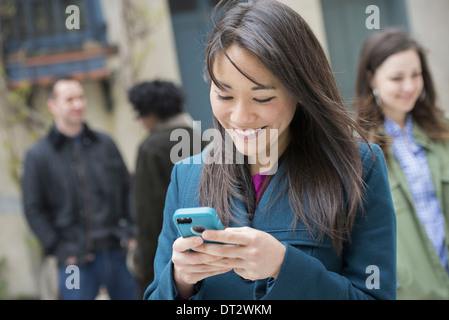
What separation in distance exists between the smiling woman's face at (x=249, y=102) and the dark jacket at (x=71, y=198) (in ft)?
7.31

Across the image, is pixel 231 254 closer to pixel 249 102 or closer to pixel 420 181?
pixel 249 102

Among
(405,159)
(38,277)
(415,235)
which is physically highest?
(405,159)

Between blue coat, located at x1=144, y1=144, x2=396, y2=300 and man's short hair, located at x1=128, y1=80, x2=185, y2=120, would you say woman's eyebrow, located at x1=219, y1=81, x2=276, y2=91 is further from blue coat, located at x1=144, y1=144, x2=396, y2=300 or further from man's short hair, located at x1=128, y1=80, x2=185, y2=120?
man's short hair, located at x1=128, y1=80, x2=185, y2=120

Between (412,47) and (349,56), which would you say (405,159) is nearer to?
(412,47)

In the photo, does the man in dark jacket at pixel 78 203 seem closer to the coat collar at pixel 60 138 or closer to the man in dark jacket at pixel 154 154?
the coat collar at pixel 60 138

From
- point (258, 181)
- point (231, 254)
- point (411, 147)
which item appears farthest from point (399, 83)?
point (231, 254)

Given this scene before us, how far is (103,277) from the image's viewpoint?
10.6 ft

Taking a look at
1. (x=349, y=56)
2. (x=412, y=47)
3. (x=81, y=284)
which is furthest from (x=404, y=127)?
(x=81, y=284)

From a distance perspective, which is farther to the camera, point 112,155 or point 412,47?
point 112,155

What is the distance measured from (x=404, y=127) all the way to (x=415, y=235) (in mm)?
468

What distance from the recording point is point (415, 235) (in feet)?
7.10

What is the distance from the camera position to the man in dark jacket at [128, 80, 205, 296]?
7.98 feet

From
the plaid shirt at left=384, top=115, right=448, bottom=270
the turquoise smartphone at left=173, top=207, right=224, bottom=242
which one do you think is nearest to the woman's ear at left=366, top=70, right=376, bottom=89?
the plaid shirt at left=384, top=115, right=448, bottom=270
